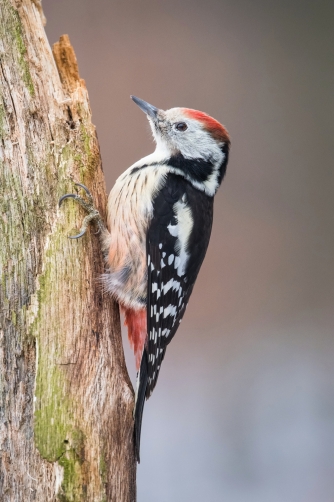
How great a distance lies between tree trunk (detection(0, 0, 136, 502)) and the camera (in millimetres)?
1599

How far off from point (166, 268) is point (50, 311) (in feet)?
1.77

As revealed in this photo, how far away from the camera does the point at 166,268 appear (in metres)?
2.06

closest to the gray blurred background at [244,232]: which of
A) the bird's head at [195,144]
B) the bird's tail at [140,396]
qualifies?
the bird's head at [195,144]

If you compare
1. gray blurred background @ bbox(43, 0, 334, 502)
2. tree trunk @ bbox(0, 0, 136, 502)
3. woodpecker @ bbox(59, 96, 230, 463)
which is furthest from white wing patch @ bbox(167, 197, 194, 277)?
gray blurred background @ bbox(43, 0, 334, 502)

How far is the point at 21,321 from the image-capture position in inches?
65.6

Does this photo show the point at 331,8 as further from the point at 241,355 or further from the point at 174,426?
the point at 174,426

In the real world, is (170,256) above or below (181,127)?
below

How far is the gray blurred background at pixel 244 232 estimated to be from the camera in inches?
139

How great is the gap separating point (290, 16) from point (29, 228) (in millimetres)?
2943

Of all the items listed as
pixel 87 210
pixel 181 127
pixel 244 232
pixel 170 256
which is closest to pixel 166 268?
pixel 170 256

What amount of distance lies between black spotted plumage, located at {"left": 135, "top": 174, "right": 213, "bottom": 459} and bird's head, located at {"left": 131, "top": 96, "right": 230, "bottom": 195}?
11cm

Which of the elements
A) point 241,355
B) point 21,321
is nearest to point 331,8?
point 241,355

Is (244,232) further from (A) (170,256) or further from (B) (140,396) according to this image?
(B) (140,396)

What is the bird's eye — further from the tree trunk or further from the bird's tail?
the bird's tail
